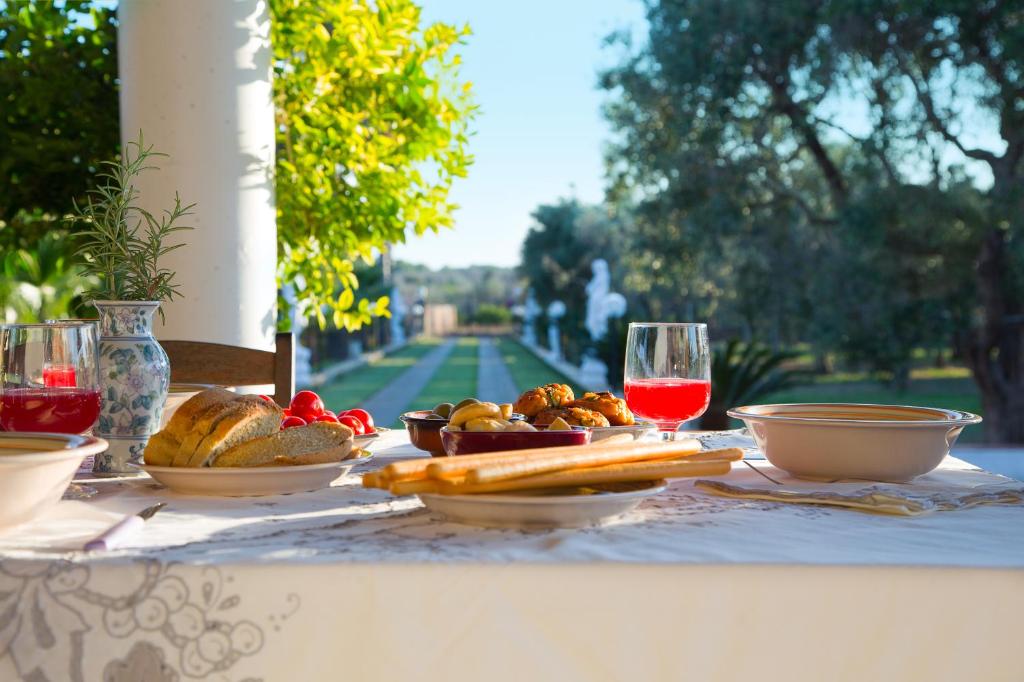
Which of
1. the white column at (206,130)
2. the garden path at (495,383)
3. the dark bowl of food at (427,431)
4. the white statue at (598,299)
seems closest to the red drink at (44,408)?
the dark bowl of food at (427,431)

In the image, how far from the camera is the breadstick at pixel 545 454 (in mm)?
1015

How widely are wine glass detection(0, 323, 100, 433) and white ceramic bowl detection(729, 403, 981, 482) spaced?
0.98 meters

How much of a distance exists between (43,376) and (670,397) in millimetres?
929

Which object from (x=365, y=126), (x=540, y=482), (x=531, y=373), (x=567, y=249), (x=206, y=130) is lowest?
(x=531, y=373)

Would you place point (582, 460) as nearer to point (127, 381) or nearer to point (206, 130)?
point (127, 381)

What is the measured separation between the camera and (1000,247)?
9992 millimetres

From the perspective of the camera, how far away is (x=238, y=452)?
1.29 metres

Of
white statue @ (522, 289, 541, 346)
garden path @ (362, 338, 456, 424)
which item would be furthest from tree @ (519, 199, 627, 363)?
garden path @ (362, 338, 456, 424)

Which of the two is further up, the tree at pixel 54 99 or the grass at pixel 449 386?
the tree at pixel 54 99

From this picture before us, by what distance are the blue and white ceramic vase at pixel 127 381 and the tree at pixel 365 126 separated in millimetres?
1990

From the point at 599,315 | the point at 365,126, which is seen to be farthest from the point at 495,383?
the point at 365,126

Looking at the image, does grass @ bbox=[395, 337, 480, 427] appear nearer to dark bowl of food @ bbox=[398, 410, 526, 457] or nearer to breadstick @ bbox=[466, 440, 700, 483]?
dark bowl of food @ bbox=[398, 410, 526, 457]

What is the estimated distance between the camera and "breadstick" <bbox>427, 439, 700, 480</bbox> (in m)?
1.01

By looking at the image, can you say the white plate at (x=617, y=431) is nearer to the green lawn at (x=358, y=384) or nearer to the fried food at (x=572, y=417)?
the fried food at (x=572, y=417)
